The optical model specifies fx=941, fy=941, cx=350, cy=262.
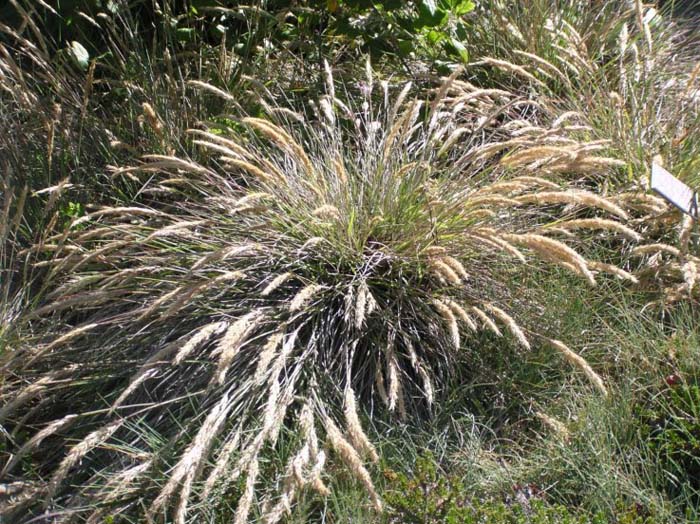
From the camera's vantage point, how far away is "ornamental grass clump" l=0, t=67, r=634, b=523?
298 centimetres

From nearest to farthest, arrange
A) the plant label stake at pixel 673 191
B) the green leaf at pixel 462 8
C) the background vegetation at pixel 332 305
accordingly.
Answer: the background vegetation at pixel 332 305 < the plant label stake at pixel 673 191 < the green leaf at pixel 462 8

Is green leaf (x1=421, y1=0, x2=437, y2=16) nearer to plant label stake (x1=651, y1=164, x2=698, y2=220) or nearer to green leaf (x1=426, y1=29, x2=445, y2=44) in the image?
green leaf (x1=426, y1=29, x2=445, y2=44)

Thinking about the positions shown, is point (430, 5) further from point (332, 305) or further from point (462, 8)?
point (332, 305)

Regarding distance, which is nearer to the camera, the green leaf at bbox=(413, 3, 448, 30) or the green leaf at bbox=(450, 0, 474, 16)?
the green leaf at bbox=(413, 3, 448, 30)

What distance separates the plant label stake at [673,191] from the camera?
10.4 feet

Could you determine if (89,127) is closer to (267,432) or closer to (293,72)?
(293,72)

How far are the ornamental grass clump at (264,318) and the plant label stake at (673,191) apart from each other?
0.79 feet

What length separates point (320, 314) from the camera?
3.35 meters

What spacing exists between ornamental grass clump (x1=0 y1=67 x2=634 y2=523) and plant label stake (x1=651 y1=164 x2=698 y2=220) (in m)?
0.24

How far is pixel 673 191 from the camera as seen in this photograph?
3.27 meters

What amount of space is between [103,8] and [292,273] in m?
1.91

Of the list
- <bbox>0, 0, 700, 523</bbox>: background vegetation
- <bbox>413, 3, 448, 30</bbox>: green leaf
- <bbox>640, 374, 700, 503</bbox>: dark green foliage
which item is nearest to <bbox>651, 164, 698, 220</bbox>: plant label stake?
<bbox>0, 0, 700, 523</bbox>: background vegetation

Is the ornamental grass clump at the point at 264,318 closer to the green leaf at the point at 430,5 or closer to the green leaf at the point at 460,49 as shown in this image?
the green leaf at the point at 430,5

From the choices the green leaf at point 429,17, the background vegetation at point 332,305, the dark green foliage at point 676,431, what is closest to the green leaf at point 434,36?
the background vegetation at point 332,305
